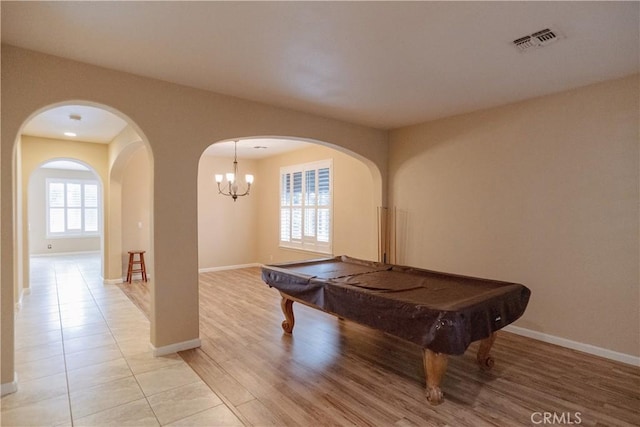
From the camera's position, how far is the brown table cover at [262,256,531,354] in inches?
87.4

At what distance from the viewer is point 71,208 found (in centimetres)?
1095

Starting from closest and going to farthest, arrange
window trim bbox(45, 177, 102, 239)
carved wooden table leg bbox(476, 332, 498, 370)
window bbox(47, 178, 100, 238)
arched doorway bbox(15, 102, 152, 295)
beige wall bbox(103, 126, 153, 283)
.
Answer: carved wooden table leg bbox(476, 332, 498, 370)
arched doorway bbox(15, 102, 152, 295)
beige wall bbox(103, 126, 153, 283)
window trim bbox(45, 177, 102, 239)
window bbox(47, 178, 100, 238)

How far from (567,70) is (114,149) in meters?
6.57

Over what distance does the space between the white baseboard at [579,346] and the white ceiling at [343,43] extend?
105 inches

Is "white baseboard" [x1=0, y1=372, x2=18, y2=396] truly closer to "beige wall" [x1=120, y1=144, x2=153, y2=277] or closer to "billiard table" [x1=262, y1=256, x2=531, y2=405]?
"billiard table" [x1=262, y1=256, x2=531, y2=405]

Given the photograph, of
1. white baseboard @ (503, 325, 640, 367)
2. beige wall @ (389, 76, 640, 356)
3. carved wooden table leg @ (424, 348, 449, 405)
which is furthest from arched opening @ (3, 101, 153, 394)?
white baseboard @ (503, 325, 640, 367)

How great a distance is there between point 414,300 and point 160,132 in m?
2.81

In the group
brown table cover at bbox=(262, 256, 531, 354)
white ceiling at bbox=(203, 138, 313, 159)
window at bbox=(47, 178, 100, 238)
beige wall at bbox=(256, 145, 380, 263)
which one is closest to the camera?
brown table cover at bbox=(262, 256, 531, 354)

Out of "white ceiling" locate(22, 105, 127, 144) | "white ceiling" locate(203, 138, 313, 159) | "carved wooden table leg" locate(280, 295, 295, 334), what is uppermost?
"white ceiling" locate(203, 138, 313, 159)

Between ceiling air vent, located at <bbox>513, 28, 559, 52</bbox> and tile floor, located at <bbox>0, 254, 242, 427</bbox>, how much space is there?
3.41 meters

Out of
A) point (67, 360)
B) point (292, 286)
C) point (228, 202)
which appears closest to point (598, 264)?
point (292, 286)

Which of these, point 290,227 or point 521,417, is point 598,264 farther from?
point 290,227

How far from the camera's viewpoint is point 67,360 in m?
3.11

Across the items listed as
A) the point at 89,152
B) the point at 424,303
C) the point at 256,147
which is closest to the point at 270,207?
the point at 256,147
